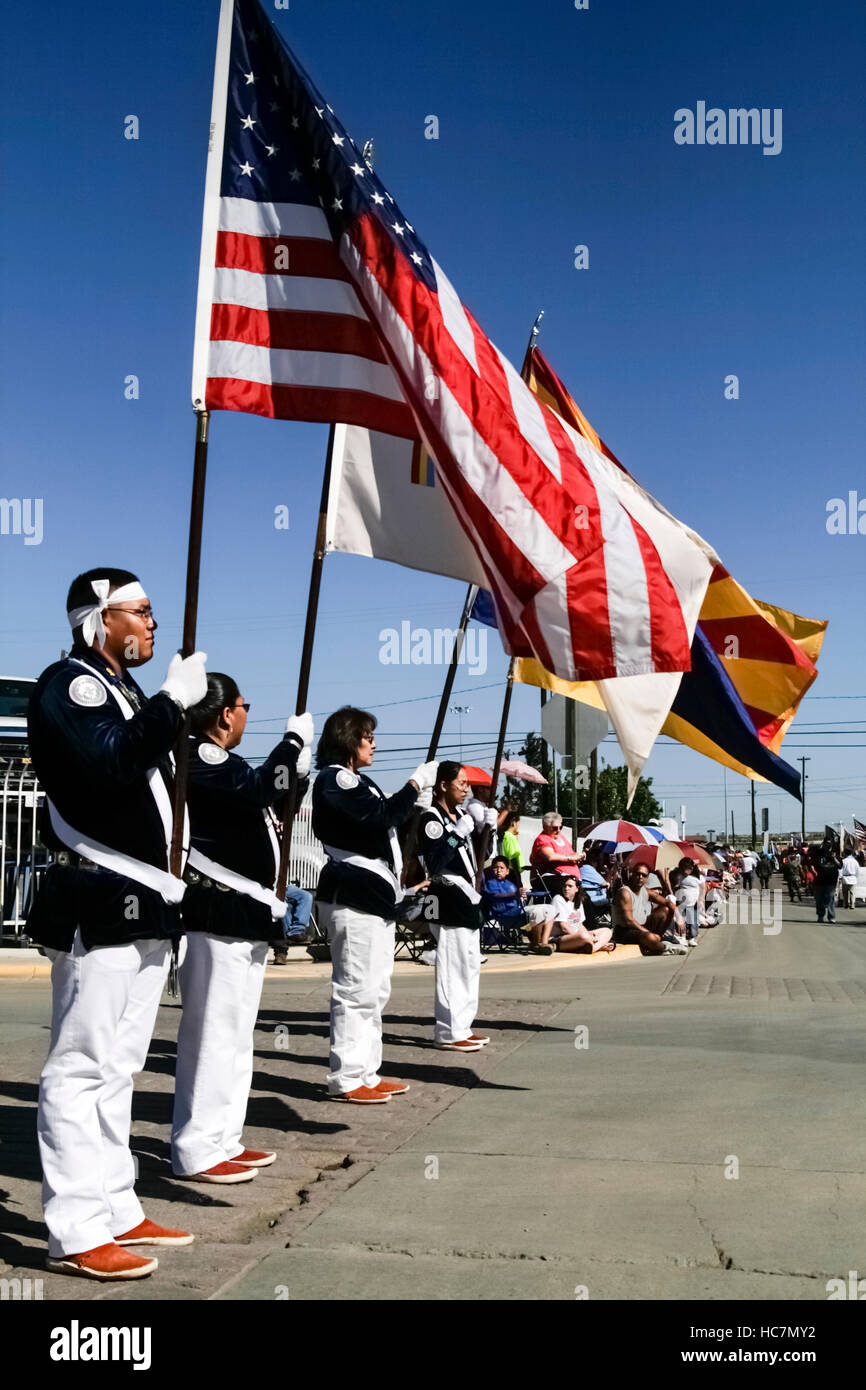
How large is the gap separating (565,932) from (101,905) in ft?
48.2


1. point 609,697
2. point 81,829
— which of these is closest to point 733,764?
point 609,697

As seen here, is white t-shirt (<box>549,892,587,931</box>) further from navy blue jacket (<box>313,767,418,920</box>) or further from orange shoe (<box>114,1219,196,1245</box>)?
orange shoe (<box>114,1219,196,1245</box>)

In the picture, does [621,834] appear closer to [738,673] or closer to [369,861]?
[738,673]

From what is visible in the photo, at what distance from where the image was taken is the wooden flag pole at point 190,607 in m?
4.75

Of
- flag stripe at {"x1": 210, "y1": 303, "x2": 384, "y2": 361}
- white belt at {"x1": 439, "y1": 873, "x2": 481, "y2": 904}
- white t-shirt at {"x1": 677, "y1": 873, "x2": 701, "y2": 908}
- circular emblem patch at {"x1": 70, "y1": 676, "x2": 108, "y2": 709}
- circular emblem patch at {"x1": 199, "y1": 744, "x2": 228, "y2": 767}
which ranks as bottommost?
white t-shirt at {"x1": 677, "y1": 873, "x2": 701, "y2": 908}

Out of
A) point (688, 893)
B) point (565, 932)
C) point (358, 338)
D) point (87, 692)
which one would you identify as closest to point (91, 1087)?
point (87, 692)

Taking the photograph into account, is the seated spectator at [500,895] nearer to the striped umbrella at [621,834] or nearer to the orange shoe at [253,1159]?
the striped umbrella at [621,834]

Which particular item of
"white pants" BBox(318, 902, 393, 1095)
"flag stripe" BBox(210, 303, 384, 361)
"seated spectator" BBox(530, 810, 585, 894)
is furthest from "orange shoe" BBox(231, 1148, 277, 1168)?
"seated spectator" BBox(530, 810, 585, 894)

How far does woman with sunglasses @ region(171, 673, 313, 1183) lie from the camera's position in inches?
211

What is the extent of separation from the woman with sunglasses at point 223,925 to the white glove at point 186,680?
1015 mm

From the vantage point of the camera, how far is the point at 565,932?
18.4 meters

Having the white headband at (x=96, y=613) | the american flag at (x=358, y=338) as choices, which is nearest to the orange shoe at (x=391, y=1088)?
the american flag at (x=358, y=338)
